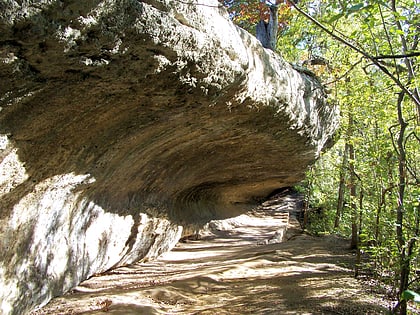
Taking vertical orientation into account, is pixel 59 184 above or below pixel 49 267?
above

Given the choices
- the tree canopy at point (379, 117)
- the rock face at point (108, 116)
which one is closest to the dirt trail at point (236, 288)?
the rock face at point (108, 116)

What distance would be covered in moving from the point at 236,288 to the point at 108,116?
9.97ft

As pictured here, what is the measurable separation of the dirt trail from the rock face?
16.6 inches

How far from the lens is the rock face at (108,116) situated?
8.47 feet

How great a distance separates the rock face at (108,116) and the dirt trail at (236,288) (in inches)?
16.6

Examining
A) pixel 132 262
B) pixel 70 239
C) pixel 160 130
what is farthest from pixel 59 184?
pixel 132 262

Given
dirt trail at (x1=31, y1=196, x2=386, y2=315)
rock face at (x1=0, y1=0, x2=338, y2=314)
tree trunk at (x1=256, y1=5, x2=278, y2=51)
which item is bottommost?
dirt trail at (x1=31, y1=196, x2=386, y2=315)

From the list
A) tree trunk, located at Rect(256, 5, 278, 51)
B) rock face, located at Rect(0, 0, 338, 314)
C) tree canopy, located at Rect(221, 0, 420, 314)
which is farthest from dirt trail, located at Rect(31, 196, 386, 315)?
tree trunk, located at Rect(256, 5, 278, 51)

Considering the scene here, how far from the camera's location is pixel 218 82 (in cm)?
379

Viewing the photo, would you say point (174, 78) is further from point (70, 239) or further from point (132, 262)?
point (132, 262)

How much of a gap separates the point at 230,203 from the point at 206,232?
3955 mm

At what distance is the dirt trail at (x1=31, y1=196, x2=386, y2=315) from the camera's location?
402cm

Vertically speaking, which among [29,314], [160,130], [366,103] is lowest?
[29,314]

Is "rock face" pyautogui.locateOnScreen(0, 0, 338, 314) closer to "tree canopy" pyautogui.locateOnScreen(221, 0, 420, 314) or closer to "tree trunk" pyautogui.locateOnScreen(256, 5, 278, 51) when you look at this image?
"tree canopy" pyautogui.locateOnScreen(221, 0, 420, 314)
